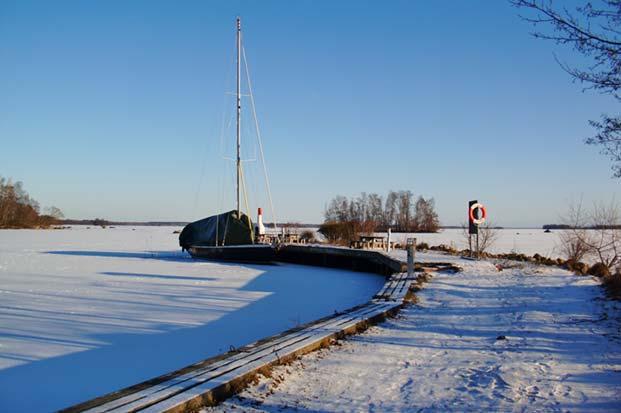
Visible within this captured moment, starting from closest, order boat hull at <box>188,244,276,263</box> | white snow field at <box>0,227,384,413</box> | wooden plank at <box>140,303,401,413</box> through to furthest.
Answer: wooden plank at <box>140,303,401,413</box>
white snow field at <box>0,227,384,413</box>
boat hull at <box>188,244,276,263</box>

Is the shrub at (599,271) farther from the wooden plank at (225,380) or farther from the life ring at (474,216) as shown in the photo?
the wooden plank at (225,380)

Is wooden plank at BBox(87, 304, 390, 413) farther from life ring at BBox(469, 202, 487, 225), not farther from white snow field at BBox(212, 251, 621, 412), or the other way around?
life ring at BBox(469, 202, 487, 225)

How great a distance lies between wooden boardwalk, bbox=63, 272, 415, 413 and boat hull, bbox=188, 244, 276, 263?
53.9 ft

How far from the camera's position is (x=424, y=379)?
4762 millimetres

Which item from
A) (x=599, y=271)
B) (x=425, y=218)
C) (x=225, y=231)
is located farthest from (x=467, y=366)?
(x=425, y=218)

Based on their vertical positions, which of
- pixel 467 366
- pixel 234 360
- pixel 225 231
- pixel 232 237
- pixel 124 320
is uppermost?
pixel 225 231

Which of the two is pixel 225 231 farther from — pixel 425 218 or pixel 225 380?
pixel 425 218

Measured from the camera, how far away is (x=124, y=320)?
8.95 meters

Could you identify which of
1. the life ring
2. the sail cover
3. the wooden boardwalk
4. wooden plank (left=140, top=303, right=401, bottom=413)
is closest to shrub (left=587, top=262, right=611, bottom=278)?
the life ring

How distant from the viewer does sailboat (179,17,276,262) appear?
942 inches

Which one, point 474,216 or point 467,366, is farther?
point 474,216

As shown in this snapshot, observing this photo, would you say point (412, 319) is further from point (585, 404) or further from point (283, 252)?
point (283, 252)

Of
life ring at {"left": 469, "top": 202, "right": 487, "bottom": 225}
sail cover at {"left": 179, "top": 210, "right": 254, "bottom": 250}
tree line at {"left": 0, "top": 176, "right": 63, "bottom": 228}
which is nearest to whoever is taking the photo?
life ring at {"left": 469, "top": 202, "right": 487, "bottom": 225}

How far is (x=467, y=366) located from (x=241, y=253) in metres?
19.6
